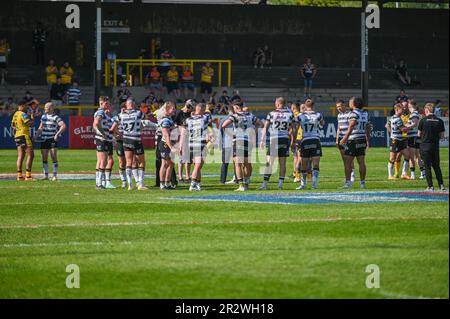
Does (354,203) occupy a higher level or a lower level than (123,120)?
lower

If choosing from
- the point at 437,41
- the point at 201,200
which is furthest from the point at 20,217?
the point at 437,41

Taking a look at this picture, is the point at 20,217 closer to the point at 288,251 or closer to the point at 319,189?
the point at 288,251

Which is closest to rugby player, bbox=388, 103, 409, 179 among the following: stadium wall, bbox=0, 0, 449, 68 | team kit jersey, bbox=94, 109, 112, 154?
team kit jersey, bbox=94, 109, 112, 154

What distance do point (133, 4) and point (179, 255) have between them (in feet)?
149

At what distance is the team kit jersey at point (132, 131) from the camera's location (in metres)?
23.7

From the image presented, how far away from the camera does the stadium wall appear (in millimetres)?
56531

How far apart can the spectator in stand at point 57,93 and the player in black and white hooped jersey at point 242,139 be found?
25.1 m

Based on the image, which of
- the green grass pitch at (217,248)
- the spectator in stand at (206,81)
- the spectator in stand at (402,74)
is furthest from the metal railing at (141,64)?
the green grass pitch at (217,248)

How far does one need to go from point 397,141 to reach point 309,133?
495 cm

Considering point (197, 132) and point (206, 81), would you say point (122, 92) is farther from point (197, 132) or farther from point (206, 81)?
point (197, 132)

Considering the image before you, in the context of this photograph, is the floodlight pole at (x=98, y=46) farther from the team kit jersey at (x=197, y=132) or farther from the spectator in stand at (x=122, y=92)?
the team kit jersey at (x=197, y=132)

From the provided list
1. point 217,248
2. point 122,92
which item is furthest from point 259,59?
point 217,248

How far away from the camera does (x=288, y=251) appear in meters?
13.0

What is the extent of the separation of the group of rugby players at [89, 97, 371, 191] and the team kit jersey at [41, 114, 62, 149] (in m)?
2.91
